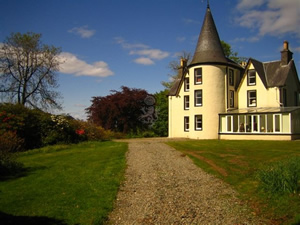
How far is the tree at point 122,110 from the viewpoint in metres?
35.2

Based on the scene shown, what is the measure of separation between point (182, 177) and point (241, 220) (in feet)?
13.0

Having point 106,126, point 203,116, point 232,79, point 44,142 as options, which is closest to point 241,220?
point 44,142

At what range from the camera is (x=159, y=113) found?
3903 cm

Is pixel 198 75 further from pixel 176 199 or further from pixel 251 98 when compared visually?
pixel 176 199

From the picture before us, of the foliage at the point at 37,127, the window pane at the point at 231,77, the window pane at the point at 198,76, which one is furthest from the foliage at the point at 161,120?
the foliage at the point at 37,127

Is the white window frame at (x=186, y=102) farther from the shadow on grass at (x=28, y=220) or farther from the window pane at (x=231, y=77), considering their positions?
the shadow on grass at (x=28, y=220)

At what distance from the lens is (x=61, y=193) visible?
7.70 m

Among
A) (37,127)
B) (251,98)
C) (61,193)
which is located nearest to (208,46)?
(251,98)

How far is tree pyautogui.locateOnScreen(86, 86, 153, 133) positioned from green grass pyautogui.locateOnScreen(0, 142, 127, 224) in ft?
75.2

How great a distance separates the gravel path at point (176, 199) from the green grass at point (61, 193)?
47cm

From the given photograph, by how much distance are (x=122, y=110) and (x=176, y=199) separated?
28.9 metres

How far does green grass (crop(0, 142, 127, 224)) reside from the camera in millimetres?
6031

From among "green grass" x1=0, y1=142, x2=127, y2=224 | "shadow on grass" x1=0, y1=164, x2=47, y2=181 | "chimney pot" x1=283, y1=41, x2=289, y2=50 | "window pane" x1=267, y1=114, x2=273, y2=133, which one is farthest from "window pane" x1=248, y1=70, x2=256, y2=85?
"shadow on grass" x1=0, y1=164, x2=47, y2=181

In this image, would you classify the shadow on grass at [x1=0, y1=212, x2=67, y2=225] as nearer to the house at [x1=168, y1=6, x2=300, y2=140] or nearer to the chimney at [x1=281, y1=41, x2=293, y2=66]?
the house at [x1=168, y1=6, x2=300, y2=140]
